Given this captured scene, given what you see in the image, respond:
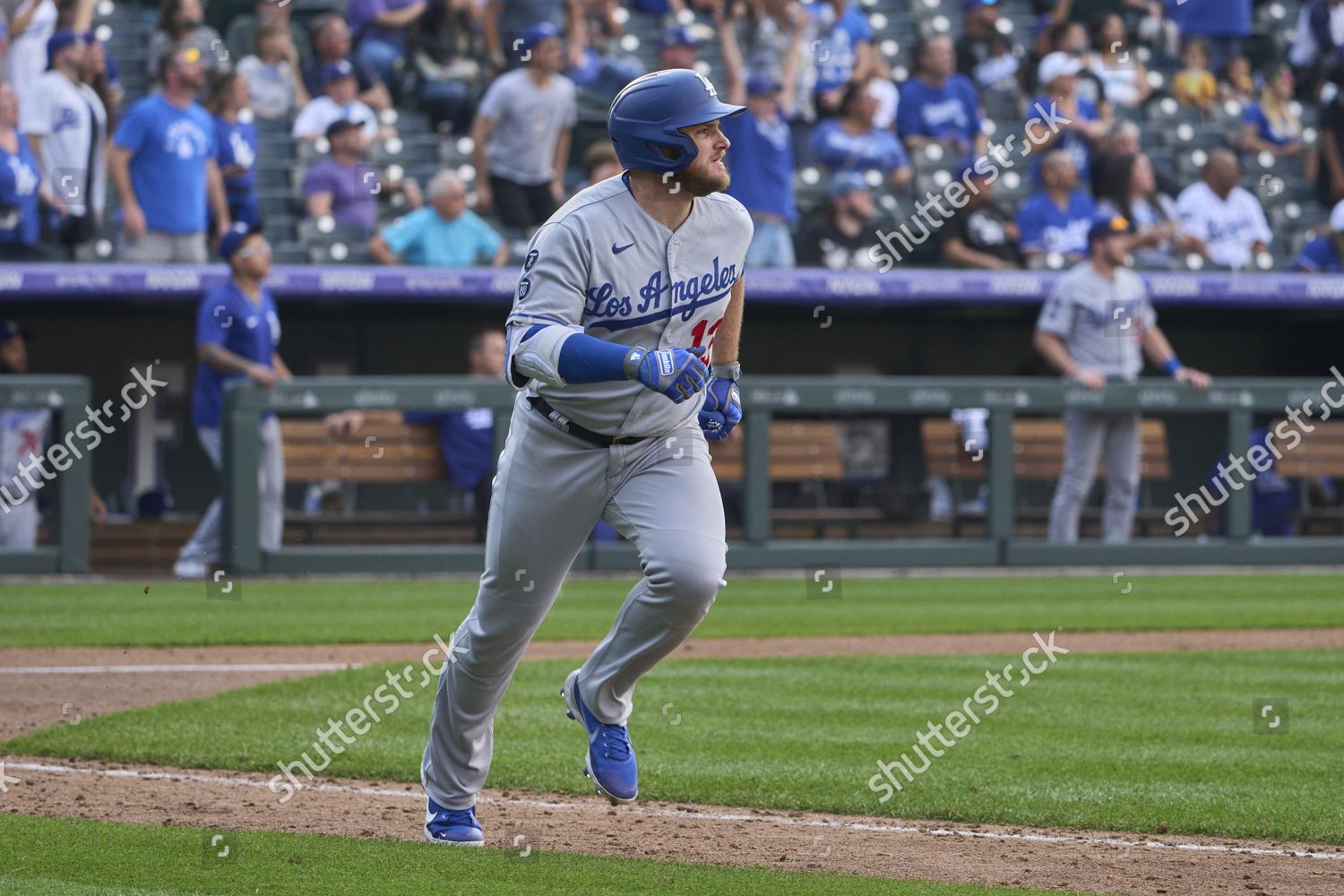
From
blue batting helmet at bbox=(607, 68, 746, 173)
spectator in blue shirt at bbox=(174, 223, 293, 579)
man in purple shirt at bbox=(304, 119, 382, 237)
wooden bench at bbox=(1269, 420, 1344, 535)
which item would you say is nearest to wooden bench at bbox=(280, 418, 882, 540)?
spectator in blue shirt at bbox=(174, 223, 293, 579)

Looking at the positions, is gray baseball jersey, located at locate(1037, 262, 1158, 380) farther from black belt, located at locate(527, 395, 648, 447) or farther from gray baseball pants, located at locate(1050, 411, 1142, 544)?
black belt, located at locate(527, 395, 648, 447)

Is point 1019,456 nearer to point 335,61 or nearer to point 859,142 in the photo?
point 859,142

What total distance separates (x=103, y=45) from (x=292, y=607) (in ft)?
20.0

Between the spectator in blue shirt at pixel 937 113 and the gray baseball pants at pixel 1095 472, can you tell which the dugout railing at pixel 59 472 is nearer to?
the gray baseball pants at pixel 1095 472

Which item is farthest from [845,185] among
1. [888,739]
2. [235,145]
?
[888,739]

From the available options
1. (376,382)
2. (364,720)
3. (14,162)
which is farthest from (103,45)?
(364,720)

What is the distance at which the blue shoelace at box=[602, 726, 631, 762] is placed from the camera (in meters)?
4.62

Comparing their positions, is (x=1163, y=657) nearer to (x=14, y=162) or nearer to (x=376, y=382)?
(x=376, y=382)

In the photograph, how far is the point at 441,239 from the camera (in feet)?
43.7

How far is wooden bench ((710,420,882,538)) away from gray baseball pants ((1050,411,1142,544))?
4.32ft

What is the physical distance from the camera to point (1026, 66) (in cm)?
1717

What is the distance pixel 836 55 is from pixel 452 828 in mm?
12436

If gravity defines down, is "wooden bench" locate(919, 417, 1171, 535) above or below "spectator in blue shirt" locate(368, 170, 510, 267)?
below

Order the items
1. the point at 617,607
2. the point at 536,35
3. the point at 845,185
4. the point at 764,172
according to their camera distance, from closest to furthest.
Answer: the point at 617,607 → the point at 536,35 → the point at 764,172 → the point at 845,185
